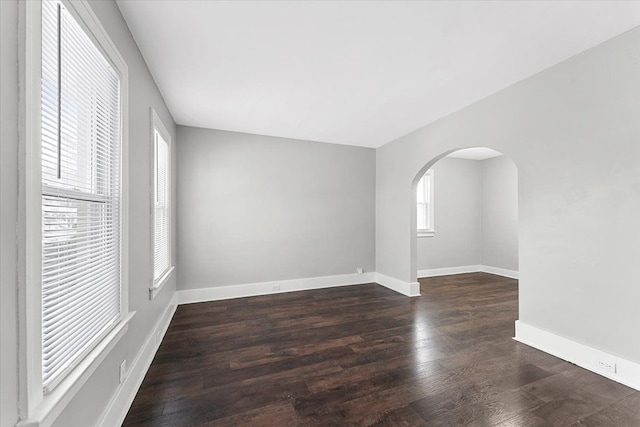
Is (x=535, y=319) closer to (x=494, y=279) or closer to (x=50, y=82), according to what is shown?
(x=494, y=279)

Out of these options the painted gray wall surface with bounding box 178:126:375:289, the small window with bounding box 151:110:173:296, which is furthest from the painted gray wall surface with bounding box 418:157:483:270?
the small window with bounding box 151:110:173:296

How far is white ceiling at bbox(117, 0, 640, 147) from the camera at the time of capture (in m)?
1.76

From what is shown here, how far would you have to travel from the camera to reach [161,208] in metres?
3.04

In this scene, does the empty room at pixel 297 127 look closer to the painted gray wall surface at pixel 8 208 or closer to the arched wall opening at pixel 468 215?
the painted gray wall surface at pixel 8 208

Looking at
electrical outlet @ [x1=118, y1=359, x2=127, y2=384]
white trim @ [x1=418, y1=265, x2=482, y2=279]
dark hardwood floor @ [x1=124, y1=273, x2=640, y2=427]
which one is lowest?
dark hardwood floor @ [x1=124, y1=273, x2=640, y2=427]

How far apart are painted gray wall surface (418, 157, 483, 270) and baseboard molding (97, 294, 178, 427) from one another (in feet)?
15.6

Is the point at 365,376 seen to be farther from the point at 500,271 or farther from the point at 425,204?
the point at 500,271

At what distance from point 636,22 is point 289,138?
388 cm

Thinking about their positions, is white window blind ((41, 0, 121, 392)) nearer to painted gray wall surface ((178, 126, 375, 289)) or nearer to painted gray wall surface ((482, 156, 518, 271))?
painted gray wall surface ((178, 126, 375, 289))

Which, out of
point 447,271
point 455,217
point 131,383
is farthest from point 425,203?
point 131,383

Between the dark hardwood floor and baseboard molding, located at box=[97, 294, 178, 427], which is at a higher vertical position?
baseboard molding, located at box=[97, 294, 178, 427]

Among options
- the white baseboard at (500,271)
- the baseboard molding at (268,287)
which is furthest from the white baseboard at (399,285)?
the white baseboard at (500,271)

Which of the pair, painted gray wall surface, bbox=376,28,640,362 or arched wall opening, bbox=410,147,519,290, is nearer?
painted gray wall surface, bbox=376,28,640,362

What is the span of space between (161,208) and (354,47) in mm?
2600
